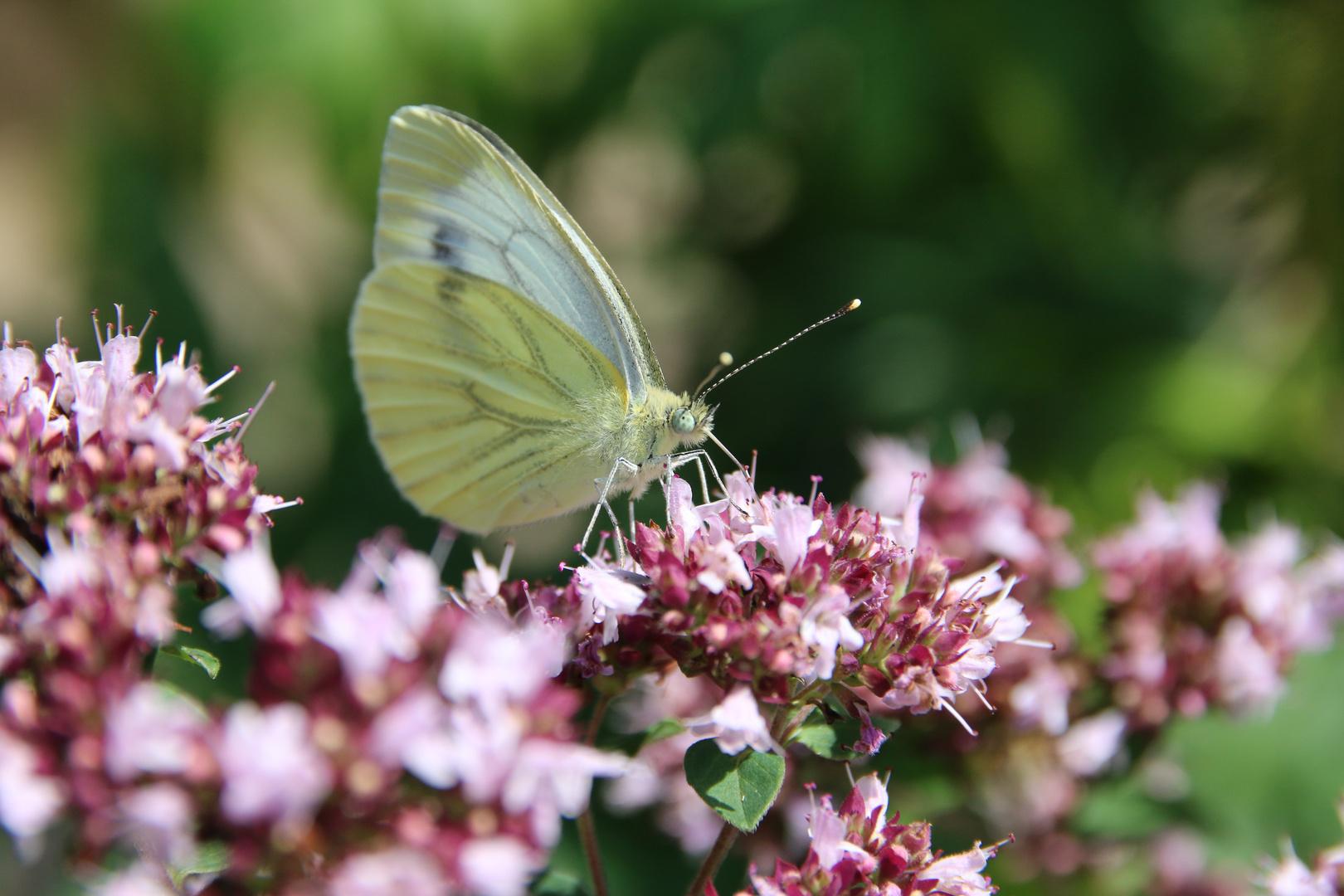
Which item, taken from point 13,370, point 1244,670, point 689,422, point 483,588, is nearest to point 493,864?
point 483,588

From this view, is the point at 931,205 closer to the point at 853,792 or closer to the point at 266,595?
the point at 853,792

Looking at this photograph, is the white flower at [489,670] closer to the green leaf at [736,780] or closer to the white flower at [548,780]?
the white flower at [548,780]

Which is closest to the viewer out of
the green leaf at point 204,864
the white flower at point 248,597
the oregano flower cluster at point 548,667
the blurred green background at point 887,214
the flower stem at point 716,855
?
the oregano flower cluster at point 548,667

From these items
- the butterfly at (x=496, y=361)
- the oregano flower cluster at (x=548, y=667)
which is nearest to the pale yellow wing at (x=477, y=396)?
the butterfly at (x=496, y=361)

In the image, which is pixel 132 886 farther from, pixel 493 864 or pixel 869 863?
pixel 869 863

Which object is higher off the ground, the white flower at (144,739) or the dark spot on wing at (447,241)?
the dark spot on wing at (447,241)

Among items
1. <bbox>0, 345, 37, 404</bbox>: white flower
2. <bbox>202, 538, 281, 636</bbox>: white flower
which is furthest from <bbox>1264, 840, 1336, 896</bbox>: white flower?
<bbox>0, 345, 37, 404</bbox>: white flower
